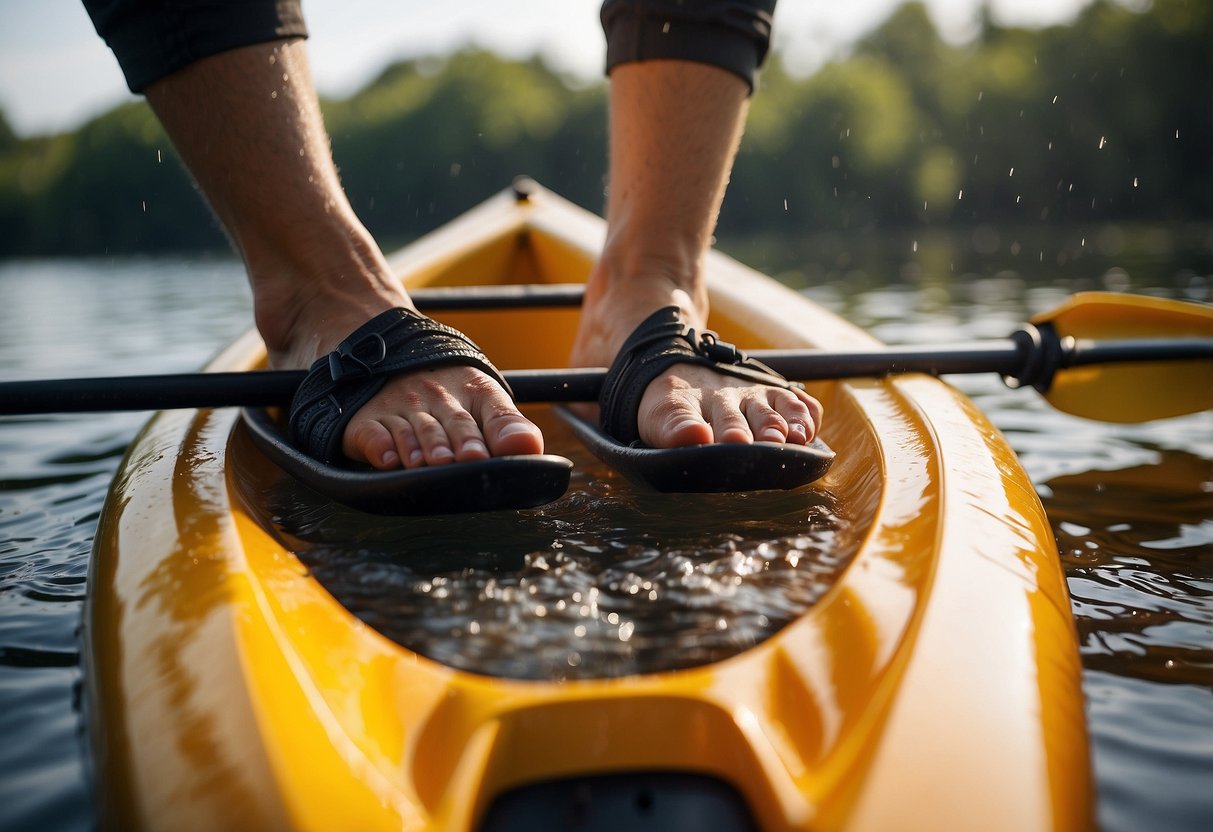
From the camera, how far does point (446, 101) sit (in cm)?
4747

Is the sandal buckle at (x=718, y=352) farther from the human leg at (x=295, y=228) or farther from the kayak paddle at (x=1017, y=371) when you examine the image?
the human leg at (x=295, y=228)

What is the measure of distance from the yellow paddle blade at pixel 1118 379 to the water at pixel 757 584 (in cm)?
15

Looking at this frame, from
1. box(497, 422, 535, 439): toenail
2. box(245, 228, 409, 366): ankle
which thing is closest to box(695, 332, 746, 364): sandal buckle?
box(497, 422, 535, 439): toenail

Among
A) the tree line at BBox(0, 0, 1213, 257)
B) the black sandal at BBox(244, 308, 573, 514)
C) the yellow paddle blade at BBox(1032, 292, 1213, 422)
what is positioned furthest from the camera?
the tree line at BBox(0, 0, 1213, 257)

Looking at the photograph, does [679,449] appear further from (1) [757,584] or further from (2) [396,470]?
(2) [396,470]

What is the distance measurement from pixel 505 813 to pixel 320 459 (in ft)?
2.32

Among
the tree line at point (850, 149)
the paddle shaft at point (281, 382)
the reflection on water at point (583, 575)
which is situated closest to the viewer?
the reflection on water at point (583, 575)

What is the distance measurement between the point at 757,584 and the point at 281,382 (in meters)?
0.81

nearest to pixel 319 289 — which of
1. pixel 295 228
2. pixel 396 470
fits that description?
pixel 295 228

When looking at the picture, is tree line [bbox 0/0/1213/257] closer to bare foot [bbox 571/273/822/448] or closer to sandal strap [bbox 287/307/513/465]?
sandal strap [bbox 287/307/513/465]

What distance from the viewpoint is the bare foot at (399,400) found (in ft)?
4.19

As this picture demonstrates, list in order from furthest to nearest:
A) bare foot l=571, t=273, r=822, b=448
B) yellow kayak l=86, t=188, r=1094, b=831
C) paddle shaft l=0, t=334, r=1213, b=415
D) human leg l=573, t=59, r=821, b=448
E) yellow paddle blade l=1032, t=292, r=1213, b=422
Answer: yellow paddle blade l=1032, t=292, r=1213, b=422, human leg l=573, t=59, r=821, b=448, paddle shaft l=0, t=334, r=1213, b=415, bare foot l=571, t=273, r=822, b=448, yellow kayak l=86, t=188, r=1094, b=831

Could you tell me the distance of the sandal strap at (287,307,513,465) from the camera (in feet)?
4.48

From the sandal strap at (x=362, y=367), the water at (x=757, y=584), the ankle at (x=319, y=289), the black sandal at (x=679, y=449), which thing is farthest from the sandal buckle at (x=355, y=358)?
the black sandal at (x=679, y=449)
